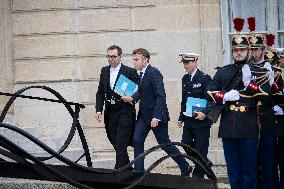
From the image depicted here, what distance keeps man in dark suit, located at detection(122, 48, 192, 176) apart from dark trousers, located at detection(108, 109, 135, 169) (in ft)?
0.45

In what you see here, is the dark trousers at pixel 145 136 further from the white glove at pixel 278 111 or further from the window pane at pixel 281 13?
the window pane at pixel 281 13

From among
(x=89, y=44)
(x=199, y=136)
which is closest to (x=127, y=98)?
(x=199, y=136)

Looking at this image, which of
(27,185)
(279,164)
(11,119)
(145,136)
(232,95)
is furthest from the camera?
(11,119)

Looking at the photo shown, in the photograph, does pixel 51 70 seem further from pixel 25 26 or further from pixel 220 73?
pixel 220 73

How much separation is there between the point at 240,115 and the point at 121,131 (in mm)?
Result: 2501

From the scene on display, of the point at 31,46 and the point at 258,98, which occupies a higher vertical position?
the point at 31,46

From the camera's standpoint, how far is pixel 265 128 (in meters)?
7.22

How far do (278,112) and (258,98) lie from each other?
2.75ft

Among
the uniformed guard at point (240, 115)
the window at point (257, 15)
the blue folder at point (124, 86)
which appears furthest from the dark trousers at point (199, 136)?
the window at point (257, 15)

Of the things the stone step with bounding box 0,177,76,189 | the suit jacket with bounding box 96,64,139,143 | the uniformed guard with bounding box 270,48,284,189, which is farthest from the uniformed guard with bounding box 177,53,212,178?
the stone step with bounding box 0,177,76,189

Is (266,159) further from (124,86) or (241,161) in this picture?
(124,86)

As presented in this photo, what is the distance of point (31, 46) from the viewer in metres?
11.4

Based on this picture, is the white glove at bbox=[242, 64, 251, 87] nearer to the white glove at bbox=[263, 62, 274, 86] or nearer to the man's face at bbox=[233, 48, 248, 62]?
the man's face at bbox=[233, 48, 248, 62]

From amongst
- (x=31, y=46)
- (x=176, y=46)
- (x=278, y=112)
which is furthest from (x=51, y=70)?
(x=278, y=112)
